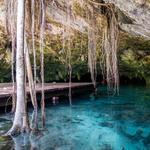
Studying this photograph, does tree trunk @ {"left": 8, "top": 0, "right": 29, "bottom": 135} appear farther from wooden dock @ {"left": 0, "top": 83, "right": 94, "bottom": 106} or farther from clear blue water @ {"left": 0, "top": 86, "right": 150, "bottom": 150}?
wooden dock @ {"left": 0, "top": 83, "right": 94, "bottom": 106}

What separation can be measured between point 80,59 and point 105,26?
5452 millimetres

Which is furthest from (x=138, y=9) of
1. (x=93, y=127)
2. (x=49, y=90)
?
(x=49, y=90)

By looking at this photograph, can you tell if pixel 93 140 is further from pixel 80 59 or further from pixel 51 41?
pixel 80 59

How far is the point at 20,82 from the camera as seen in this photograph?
689 cm

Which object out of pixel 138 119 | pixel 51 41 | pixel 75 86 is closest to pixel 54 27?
pixel 51 41

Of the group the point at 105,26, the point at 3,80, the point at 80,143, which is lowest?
the point at 80,143

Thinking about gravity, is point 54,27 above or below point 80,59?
above

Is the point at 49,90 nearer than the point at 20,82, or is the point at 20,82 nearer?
the point at 20,82

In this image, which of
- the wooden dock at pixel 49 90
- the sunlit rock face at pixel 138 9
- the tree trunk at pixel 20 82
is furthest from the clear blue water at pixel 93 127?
the sunlit rock face at pixel 138 9

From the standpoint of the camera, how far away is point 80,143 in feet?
21.9

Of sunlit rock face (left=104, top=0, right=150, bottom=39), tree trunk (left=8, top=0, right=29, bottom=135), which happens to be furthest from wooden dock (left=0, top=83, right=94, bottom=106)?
sunlit rock face (left=104, top=0, right=150, bottom=39)

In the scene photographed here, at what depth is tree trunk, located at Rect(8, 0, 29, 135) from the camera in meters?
6.82

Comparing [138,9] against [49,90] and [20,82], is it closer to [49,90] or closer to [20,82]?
[20,82]

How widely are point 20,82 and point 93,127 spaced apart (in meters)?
2.04
